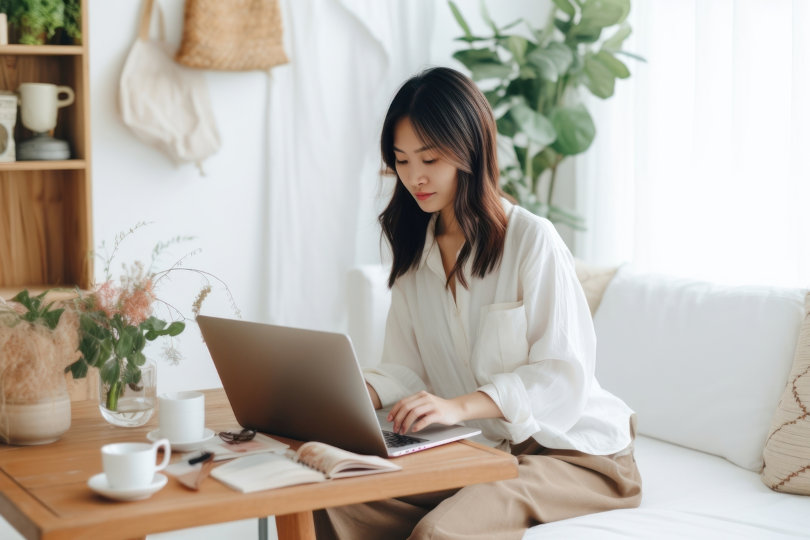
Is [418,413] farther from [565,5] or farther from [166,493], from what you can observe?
[565,5]

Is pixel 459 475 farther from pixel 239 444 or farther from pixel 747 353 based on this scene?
pixel 747 353

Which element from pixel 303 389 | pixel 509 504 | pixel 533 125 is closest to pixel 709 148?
pixel 533 125

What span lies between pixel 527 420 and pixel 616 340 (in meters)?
0.78

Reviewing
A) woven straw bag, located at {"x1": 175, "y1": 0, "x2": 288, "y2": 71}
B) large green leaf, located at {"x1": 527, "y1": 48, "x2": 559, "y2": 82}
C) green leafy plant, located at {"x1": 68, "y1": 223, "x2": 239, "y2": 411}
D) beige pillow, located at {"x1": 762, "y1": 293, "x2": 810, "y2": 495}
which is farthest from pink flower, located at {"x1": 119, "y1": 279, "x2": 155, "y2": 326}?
large green leaf, located at {"x1": 527, "y1": 48, "x2": 559, "y2": 82}

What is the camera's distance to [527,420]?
63.2 inches

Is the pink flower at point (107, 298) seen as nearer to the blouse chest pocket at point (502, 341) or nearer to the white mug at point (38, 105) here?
the blouse chest pocket at point (502, 341)

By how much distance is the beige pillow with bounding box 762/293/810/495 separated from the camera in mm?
1790

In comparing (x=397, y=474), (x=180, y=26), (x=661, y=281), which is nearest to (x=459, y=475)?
(x=397, y=474)

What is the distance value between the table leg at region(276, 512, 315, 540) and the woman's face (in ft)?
2.15

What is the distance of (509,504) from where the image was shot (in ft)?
5.17

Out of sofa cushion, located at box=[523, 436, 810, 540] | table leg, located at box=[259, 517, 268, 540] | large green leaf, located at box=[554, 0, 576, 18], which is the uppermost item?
large green leaf, located at box=[554, 0, 576, 18]

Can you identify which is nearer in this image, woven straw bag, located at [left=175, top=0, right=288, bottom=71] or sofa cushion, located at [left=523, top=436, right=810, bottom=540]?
sofa cushion, located at [left=523, top=436, right=810, bottom=540]

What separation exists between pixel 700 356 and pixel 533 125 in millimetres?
→ 1138

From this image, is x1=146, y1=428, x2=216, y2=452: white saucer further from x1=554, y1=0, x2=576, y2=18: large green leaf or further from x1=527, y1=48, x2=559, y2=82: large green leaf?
x1=554, y1=0, x2=576, y2=18: large green leaf
